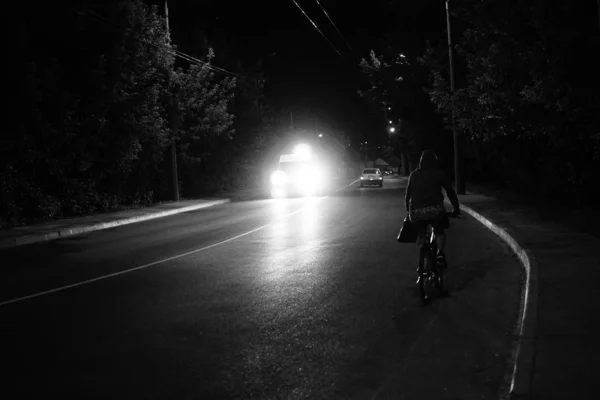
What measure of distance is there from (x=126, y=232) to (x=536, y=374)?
14.8 meters

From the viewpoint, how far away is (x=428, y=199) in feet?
25.2

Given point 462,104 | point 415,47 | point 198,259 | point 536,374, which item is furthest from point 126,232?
point 415,47

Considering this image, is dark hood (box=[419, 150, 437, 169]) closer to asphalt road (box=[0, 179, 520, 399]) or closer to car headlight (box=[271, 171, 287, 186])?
asphalt road (box=[0, 179, 520, 399])

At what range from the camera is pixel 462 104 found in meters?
16.7

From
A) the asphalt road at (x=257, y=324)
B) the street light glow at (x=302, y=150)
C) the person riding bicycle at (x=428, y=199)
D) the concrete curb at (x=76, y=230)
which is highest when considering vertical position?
the street light glow at (x=302, y=150)

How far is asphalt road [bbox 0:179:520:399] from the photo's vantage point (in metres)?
4.92

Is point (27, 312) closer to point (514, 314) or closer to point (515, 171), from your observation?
point (514, 314)

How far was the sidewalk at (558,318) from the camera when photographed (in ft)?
14.7

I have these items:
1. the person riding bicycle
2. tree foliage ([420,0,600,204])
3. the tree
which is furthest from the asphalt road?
the tree

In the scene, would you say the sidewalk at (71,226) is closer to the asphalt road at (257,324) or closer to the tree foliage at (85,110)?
the tree foliage at (85,110)

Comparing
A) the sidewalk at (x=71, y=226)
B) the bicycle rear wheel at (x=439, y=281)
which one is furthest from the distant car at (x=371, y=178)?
the bicycle rear wheel at (x=439, y=281)

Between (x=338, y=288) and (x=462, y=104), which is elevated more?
(x=462, y=104)

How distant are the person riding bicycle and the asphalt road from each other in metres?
0.92

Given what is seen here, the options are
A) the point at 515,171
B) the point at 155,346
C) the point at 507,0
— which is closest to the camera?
the point at 155,346
